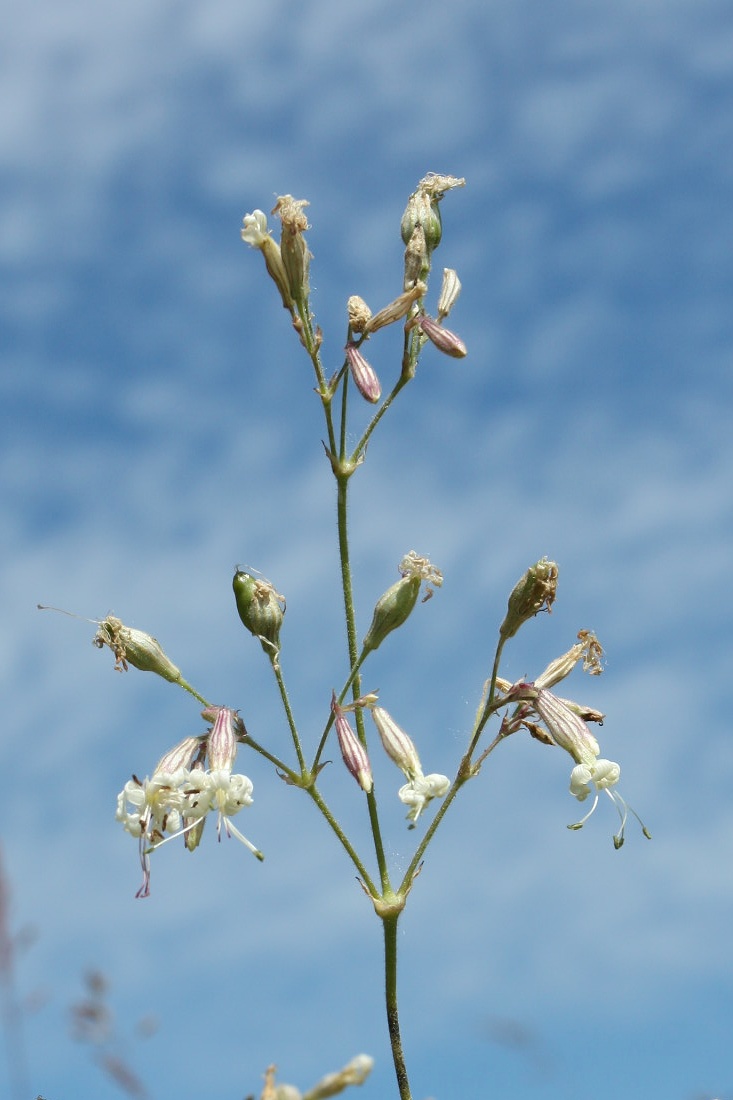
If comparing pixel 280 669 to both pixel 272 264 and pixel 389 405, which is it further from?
pixel 272 264

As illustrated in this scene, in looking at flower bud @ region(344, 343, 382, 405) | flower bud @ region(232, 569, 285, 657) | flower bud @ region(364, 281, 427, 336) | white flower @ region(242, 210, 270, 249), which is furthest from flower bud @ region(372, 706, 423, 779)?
white flower @ region(242, 210, 270, 249)

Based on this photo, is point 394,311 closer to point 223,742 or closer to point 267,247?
point 267,247

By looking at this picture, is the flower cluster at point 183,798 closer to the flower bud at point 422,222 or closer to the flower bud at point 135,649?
the flower bud at point 135,649

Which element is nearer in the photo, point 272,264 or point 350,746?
point 350,746

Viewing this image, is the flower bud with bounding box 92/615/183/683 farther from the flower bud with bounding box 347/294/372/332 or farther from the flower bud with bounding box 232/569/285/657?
the flower bud with bounding box 347/294/372/332

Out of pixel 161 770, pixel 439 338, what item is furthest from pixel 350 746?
pixel 439 338
